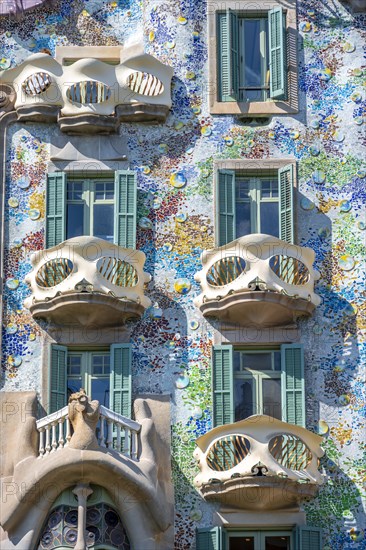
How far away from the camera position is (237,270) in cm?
4247

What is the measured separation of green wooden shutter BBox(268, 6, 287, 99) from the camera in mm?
44531

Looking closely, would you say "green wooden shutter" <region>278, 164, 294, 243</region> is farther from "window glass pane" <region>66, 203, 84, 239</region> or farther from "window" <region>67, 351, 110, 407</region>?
"window" <region>67, 351, 110, 407</region>

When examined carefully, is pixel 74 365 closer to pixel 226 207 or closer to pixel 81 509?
pixel 81 509

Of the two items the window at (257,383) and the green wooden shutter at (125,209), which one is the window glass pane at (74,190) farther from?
the window at (257,383)

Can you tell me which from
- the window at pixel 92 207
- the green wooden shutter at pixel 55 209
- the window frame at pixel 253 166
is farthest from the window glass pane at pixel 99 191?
the window frame at pixel 253 166

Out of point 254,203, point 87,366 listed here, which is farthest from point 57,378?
point 254,203

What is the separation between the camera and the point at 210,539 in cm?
4066

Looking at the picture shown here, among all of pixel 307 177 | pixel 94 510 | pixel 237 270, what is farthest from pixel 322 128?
pixel 94 510

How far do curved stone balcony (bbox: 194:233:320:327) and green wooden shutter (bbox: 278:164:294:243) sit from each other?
786 millimetres

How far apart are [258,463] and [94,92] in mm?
9609

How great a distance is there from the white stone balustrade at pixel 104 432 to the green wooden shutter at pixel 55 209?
14.9 ft

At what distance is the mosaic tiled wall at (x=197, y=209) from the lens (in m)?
41.9

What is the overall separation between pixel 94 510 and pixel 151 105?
31.7 ft

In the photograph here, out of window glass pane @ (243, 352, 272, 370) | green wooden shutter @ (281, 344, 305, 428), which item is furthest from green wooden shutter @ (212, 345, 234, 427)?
green wooden shutter @ (281, 344, 305, 428)
